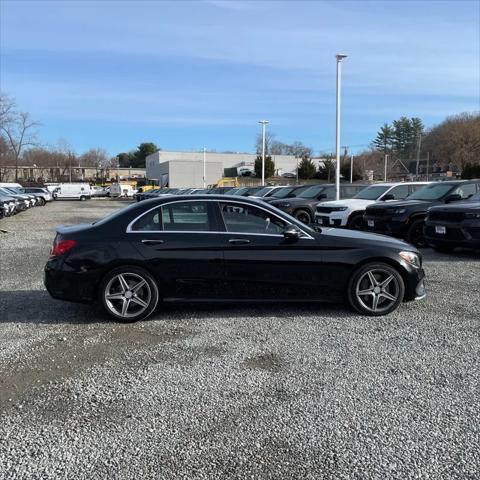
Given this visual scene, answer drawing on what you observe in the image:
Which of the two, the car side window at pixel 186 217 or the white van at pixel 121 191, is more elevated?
the white van at pixel 121 191

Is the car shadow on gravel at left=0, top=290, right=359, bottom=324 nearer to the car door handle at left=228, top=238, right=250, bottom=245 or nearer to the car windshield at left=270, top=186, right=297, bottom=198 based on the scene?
the car door handle at left=228, top=238, right=250, bottom=245

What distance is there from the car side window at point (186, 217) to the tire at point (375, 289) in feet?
6.26

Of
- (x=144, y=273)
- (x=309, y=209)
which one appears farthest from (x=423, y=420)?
(x=309, y=209)

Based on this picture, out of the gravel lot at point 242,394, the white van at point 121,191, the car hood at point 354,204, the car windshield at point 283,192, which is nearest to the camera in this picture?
the gravel lot at point 242,394

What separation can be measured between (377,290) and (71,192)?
2209 inches

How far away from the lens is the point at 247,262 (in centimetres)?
586

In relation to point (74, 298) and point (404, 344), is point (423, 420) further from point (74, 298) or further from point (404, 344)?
point (74, 298)

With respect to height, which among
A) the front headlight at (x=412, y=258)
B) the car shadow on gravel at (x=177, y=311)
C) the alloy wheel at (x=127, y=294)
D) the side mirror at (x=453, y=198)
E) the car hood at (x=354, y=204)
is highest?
the side mirror at (x=453, y=198)

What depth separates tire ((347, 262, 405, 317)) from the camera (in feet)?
19.7

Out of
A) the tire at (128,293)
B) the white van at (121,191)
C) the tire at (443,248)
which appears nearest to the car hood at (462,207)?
the tire at (443,248)

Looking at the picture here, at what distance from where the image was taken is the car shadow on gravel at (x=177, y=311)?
6.03 metres

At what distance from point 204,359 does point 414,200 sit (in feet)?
32.3

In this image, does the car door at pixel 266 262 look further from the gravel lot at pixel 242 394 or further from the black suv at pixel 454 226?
the black suv at pixel 454 226

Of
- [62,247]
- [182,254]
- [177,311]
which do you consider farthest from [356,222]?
[62,247]
